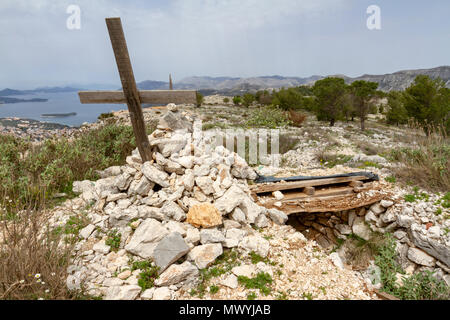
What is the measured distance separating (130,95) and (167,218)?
6.63ft

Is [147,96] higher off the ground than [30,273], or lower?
higher

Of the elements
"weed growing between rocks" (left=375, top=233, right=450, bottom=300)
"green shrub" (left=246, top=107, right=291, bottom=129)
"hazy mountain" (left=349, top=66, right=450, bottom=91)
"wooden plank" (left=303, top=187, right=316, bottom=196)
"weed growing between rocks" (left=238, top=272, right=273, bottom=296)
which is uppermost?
"hazy mountain" (left=349, top=66, right=450, bottom=91)

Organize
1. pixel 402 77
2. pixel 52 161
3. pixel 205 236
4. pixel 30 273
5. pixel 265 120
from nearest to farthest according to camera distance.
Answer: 1. pixel 30 273
2. pixel 205 236
3. pixel 52 161
4. pixel 265 120
5. pixel 402 77

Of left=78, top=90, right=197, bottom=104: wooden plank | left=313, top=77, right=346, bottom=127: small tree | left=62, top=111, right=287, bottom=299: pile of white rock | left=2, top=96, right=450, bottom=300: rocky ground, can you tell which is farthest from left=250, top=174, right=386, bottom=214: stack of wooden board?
left=313, top=77, right=346, bottom=127: small tree

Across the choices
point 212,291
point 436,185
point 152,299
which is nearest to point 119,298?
point 152,299

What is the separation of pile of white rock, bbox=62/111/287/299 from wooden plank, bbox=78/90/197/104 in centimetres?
78

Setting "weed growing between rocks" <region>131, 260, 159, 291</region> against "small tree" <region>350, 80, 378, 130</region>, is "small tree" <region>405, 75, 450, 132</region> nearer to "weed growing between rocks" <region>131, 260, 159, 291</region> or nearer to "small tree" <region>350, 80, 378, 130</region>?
"small tree" <region>350, 80, 378, 130</region>

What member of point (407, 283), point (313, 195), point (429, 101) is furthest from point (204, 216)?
point (429, 101)

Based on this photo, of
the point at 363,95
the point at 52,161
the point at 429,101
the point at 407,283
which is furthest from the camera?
the point at 363,95

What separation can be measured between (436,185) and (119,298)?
6.28 metres

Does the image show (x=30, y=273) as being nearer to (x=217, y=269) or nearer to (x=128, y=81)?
(x=217, y=269)

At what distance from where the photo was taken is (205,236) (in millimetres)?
2941

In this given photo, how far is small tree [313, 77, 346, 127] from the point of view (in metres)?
17.5

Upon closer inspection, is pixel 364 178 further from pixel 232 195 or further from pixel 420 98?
pixel 420 98
